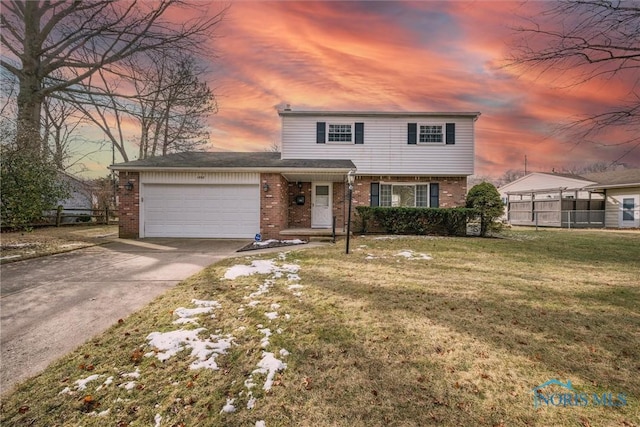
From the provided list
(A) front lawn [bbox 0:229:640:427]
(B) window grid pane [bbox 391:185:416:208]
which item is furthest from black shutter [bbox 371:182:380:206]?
(A) front lawn [bbox 0:229:640:427]

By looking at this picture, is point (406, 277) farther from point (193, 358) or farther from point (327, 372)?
point (193, 358)

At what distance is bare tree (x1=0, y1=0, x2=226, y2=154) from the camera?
38.4 ft

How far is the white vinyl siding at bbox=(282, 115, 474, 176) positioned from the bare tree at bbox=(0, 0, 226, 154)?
574 cm

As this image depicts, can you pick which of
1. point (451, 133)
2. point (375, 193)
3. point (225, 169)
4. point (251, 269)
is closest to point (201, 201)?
point (225, 169)

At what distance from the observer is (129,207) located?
11.2 meters

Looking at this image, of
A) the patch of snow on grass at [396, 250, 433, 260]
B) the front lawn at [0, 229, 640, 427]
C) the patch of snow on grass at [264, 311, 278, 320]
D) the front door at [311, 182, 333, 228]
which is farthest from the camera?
the front door at [311, 182, 333, 228]

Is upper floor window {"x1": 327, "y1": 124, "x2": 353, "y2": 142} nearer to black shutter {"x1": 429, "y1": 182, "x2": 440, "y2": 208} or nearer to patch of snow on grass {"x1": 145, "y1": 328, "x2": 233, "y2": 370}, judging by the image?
black shutter {"x1": 429, "y1": 182, "x2": 440, "y2": 208}

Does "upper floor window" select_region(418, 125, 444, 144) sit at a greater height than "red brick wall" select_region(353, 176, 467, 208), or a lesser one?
greater

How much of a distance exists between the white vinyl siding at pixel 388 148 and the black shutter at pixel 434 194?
0.65 metres

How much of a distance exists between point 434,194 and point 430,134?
117 inches

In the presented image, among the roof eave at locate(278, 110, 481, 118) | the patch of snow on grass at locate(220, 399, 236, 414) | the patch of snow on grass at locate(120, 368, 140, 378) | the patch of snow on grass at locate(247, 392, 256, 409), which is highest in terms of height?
the roof eave at locate(278, 110, 481, 118)

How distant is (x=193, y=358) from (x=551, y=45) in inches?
391

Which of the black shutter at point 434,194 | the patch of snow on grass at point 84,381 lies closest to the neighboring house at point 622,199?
the black shutter at point 434,194

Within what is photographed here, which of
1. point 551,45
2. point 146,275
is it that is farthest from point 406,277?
point 551,45
